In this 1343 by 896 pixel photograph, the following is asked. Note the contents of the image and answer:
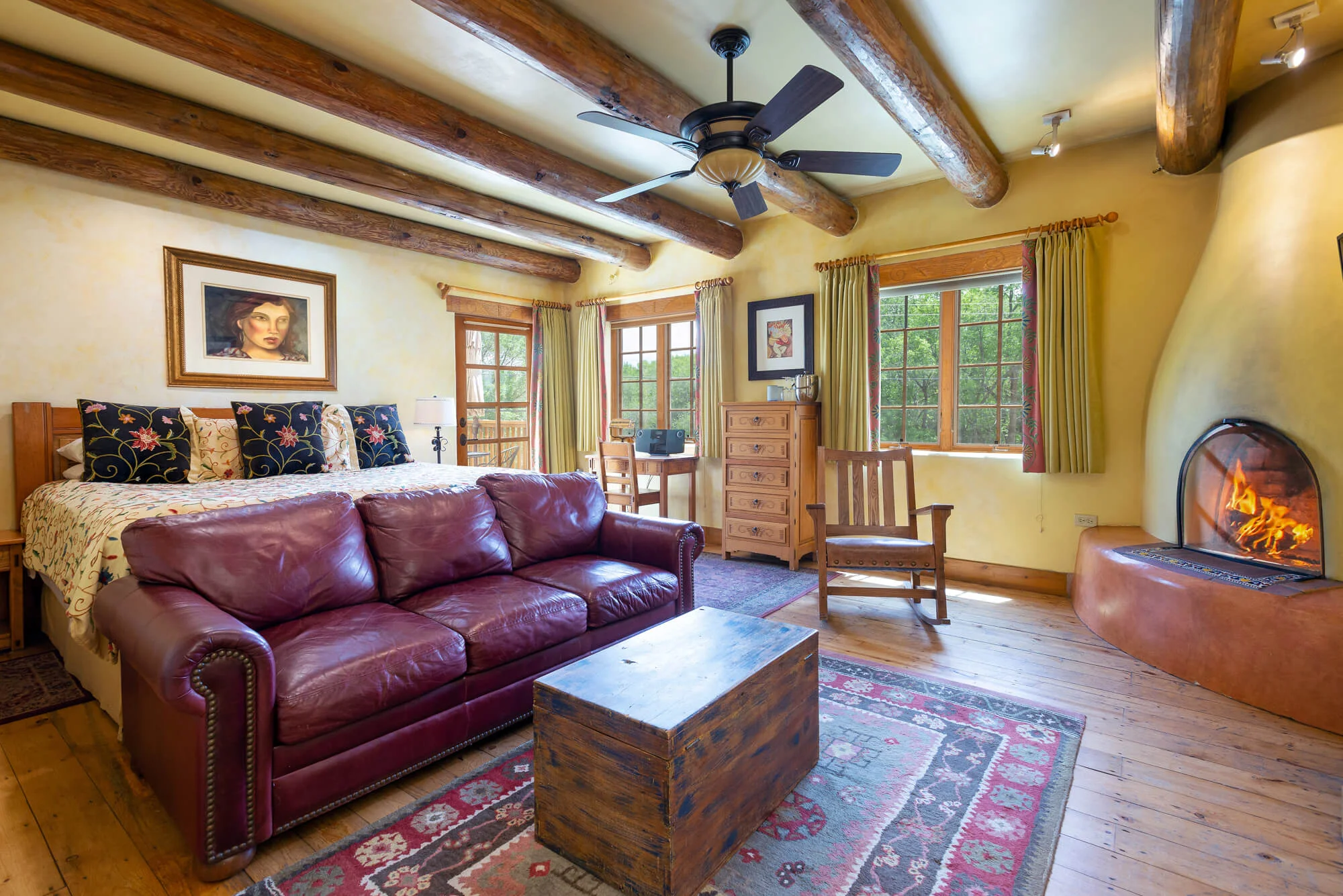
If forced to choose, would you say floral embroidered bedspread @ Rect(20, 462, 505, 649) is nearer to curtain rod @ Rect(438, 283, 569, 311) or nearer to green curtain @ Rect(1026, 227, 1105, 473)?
curtain rod @ Rect(438, 283, 569, 311)

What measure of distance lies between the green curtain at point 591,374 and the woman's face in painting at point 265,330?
2.49 m

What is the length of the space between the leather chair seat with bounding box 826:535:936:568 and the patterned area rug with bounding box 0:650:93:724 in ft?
11.4

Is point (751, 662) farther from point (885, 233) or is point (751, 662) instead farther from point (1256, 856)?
point (885, 233)

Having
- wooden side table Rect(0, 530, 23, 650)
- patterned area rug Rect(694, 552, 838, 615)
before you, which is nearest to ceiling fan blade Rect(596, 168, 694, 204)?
patterned area rug Rect(694, 552, 838, 615)

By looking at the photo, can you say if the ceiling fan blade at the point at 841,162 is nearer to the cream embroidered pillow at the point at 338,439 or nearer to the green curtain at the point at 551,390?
the cream embroidered pillow at the point at 338,439

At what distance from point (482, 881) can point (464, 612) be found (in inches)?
33.7

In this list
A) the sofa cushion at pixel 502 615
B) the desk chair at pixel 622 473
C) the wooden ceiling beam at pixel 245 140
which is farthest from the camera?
the desk chair at pixel 622 473

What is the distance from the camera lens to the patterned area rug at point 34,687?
2.41 m

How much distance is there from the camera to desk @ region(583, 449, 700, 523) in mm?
4891

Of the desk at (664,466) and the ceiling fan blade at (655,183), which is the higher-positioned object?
the ceiling fan blade at (655,183)

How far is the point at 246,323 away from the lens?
13.5 ft

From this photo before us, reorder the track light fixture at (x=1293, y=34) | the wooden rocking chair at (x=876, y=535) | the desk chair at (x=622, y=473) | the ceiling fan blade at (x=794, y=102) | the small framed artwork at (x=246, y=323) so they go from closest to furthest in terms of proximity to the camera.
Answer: the ceiling fan blade at (x=794, y=102) < the track light fixture at (x=1293, y=34) < the wooden rocking chair at (x=876, y=535) < the small framed artwork at (x=246, y=323) < the desk chair at (x=622, y=473)

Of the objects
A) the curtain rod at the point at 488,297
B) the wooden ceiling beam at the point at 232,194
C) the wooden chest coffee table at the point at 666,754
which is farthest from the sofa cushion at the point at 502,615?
the curtain rod at the point at 488,297

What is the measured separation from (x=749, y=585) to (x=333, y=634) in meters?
2.66
